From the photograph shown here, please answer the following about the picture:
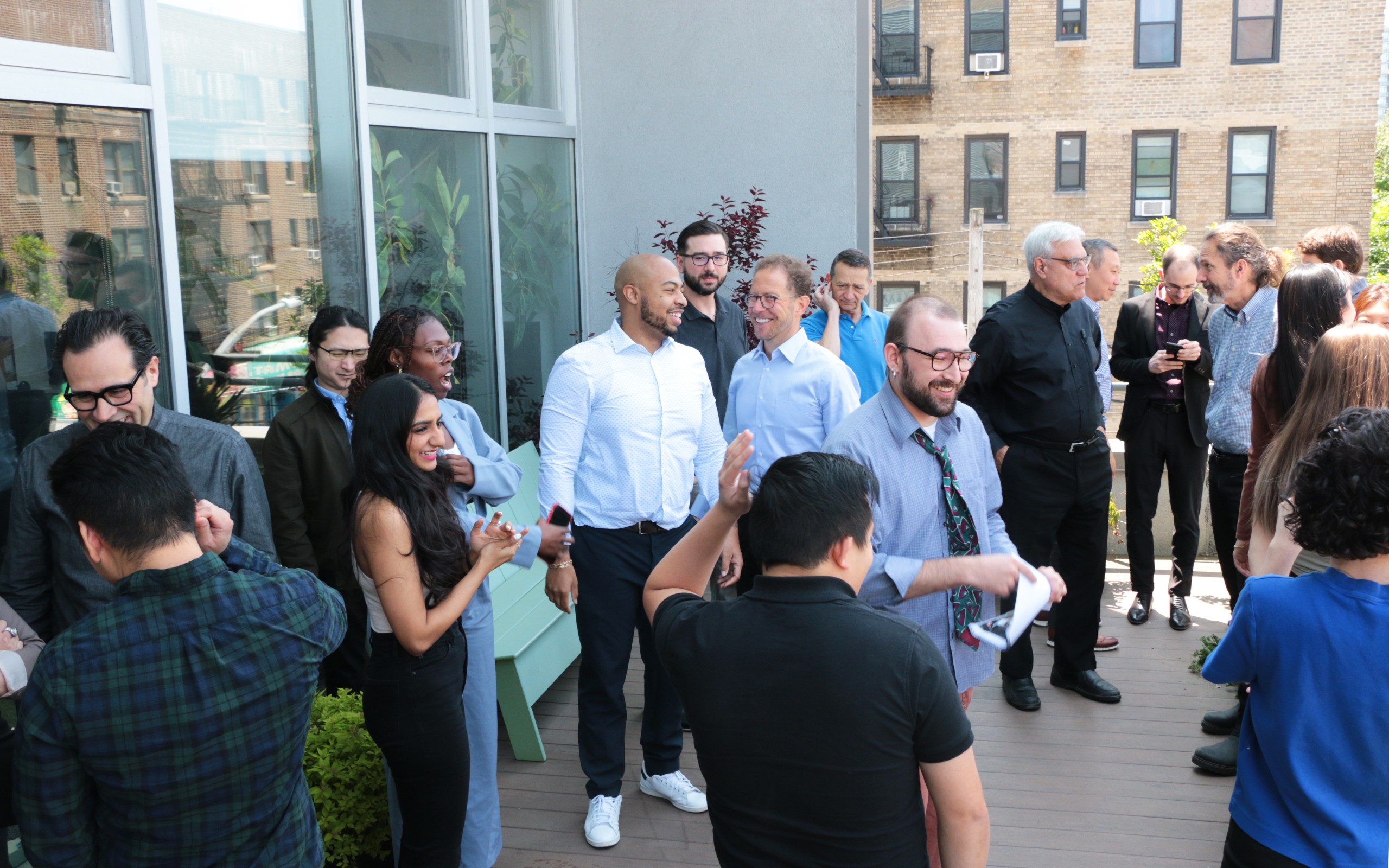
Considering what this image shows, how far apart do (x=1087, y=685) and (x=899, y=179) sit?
17726mm

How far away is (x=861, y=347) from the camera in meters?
5.72

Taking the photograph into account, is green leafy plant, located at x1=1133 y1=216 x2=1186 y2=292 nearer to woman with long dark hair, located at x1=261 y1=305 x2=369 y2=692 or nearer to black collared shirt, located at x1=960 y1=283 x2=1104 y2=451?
black collared shirt, located at x1=960 y1=283 x2=1104 y2=451

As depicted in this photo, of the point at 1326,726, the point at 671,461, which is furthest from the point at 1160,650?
the point at 1326,726

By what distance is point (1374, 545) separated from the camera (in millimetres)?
1898

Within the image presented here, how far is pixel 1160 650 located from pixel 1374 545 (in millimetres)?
3652

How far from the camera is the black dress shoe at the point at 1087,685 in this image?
469cm

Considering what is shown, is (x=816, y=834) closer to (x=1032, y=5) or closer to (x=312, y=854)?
(x=312, y=854)

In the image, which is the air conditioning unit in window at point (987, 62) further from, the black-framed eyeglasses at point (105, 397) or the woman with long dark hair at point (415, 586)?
the black-framed eyeglasses at point (105, 397)

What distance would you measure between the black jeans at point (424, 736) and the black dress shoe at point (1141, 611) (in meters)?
4.15

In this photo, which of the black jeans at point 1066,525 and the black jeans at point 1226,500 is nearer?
the black jeans at point 1066,525

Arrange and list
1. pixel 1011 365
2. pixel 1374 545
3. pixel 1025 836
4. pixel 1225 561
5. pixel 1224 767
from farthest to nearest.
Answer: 1. pixel 1225 561
2. pixel 1011 365
3. pixel 1224 767
4. pixel 1025 836
5. pixel 1374 545

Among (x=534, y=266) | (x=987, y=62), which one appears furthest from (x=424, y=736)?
(x=987, y=62)

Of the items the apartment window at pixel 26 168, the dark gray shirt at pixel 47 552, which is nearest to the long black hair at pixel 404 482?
the dark gray shirt at pixel 47 552

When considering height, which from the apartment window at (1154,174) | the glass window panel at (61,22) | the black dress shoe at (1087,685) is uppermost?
the apartment window at (1154,174)
